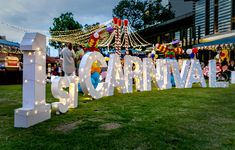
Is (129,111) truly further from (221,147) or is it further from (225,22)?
(225,22)

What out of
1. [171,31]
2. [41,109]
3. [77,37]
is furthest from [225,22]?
[41,109]

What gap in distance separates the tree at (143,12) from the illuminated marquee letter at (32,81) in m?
29.7

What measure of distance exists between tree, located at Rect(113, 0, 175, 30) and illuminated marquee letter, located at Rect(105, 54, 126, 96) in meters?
26.0

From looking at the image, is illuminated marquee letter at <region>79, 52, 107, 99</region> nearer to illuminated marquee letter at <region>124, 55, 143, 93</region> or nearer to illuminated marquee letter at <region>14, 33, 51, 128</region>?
illuminated marquee letter at <region>124, 55, 143, 93</region>

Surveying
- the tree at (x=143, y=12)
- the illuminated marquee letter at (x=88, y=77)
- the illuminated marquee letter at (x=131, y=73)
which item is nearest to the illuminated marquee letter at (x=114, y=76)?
the illuminated marquee letter at (x=131, y=73)

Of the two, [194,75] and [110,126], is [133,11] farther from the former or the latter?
[110,126]

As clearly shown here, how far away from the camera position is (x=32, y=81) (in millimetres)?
3854

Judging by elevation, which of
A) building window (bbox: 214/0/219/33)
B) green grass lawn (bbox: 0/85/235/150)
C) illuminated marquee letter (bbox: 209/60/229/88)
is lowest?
green grass lawn (bbox: 0/85/235/150)

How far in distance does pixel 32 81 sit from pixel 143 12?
3084 cm

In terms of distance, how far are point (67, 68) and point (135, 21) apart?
86.4 feet

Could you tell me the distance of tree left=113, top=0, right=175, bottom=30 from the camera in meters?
32.9

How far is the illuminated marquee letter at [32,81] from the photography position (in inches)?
148

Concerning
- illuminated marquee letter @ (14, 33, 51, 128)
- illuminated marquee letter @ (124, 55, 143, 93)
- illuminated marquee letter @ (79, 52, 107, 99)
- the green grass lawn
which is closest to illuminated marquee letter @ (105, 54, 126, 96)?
illuminated marquee letter @ (124, 55, 143, 93)

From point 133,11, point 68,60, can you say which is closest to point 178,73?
point 68,60
